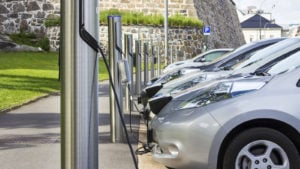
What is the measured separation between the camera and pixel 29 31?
42.2 metres

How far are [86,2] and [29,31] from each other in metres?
40.4

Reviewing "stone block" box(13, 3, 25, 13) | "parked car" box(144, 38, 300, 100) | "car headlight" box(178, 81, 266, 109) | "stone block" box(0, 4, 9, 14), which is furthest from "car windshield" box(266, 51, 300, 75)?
"stone block" box(0, 4, 9, 14)

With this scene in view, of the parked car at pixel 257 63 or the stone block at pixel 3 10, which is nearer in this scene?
the parked car at pixel 257 63

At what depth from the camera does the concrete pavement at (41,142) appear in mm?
6898

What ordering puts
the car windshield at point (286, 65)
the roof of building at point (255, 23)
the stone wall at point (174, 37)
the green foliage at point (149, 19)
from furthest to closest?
the roof of building at point (255, 23)
the green foliage at point (149, 19)
the stone wall at point (174, 37)
the car windshield at point (286, 65)

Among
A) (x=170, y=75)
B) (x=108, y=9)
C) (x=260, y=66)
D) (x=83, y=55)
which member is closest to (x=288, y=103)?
(x=260, y=66)

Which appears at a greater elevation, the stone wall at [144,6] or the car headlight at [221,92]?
the stone wall at [144,6]

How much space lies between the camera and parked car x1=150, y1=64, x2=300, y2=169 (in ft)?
17.5

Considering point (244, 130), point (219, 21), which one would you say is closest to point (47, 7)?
point (219, 21)

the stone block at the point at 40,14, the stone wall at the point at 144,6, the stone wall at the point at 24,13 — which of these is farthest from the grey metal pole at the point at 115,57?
the stone wall at the point at 144,6

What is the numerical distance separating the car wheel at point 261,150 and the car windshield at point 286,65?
851mm

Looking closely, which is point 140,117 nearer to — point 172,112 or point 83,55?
point 172,112

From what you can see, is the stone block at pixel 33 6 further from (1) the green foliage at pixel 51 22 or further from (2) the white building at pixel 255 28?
(2) the white building at pixel 255 28

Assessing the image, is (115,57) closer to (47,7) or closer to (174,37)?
(174,37)
